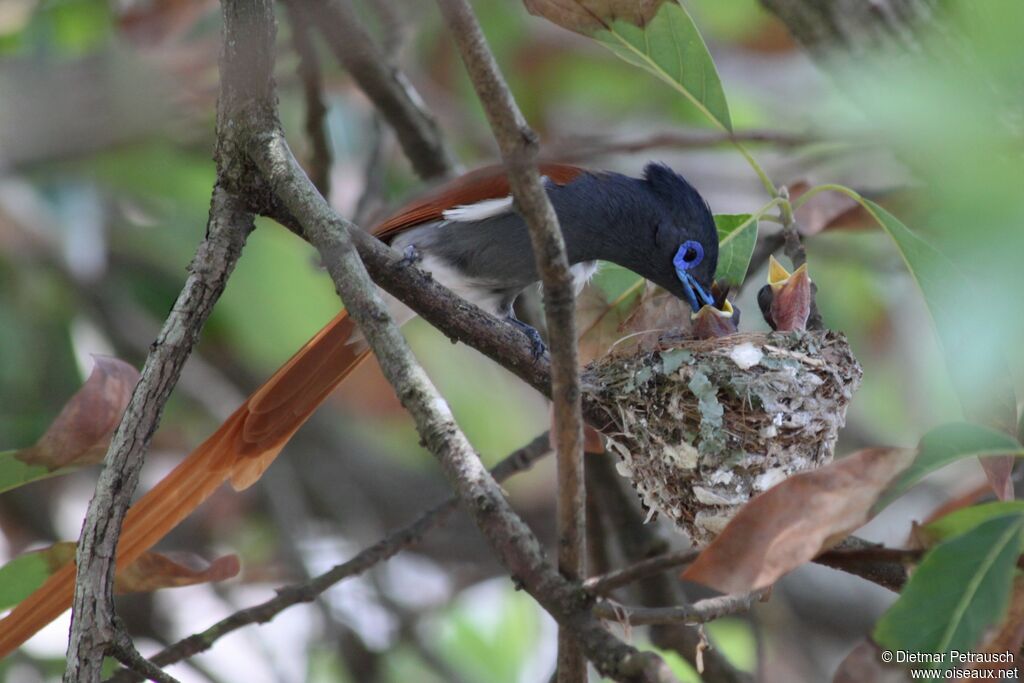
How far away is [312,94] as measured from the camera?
3482mm

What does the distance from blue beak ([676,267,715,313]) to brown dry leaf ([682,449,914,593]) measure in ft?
5.52

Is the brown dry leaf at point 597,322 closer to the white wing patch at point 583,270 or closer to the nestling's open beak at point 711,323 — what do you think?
the nestling's open beak at point 711,323

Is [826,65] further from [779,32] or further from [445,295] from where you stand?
[779,32]

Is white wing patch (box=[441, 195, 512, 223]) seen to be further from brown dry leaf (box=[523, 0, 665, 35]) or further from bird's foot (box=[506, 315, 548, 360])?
brown dry leaf (box=[523, 0, 665, 35])

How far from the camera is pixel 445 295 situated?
2.30 metres

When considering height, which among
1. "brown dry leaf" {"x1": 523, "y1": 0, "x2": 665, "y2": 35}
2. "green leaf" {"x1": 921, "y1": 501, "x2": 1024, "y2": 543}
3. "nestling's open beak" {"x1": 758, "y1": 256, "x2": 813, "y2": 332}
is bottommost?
"green leaf" {"x1": 921, "y1": 501, "x2": 1024, "y2": 543}

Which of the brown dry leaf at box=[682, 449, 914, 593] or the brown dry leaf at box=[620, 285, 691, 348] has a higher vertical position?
the brown dry leaf at box=[620, 285, 691, 348]

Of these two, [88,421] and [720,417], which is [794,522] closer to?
[720,417]

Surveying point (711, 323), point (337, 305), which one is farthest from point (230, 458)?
point (337, 305)

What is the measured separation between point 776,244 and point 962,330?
212 centimetres

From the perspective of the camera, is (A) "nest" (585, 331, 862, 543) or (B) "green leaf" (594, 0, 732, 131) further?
(A) "nest" (585, 331, 862, 543)

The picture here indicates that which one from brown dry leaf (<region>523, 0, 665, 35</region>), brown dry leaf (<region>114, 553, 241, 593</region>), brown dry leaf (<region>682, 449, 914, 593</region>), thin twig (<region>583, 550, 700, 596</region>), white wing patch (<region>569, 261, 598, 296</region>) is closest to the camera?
thin twig (<region>583, 550, 700, 596</region>)

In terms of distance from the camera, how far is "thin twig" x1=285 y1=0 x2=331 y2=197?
3.40 metres

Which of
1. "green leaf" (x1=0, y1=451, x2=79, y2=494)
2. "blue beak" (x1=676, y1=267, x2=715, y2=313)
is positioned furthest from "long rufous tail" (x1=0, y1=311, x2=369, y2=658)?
"blue beak" (x1=676, y1=267, x2=715, y2=313)
